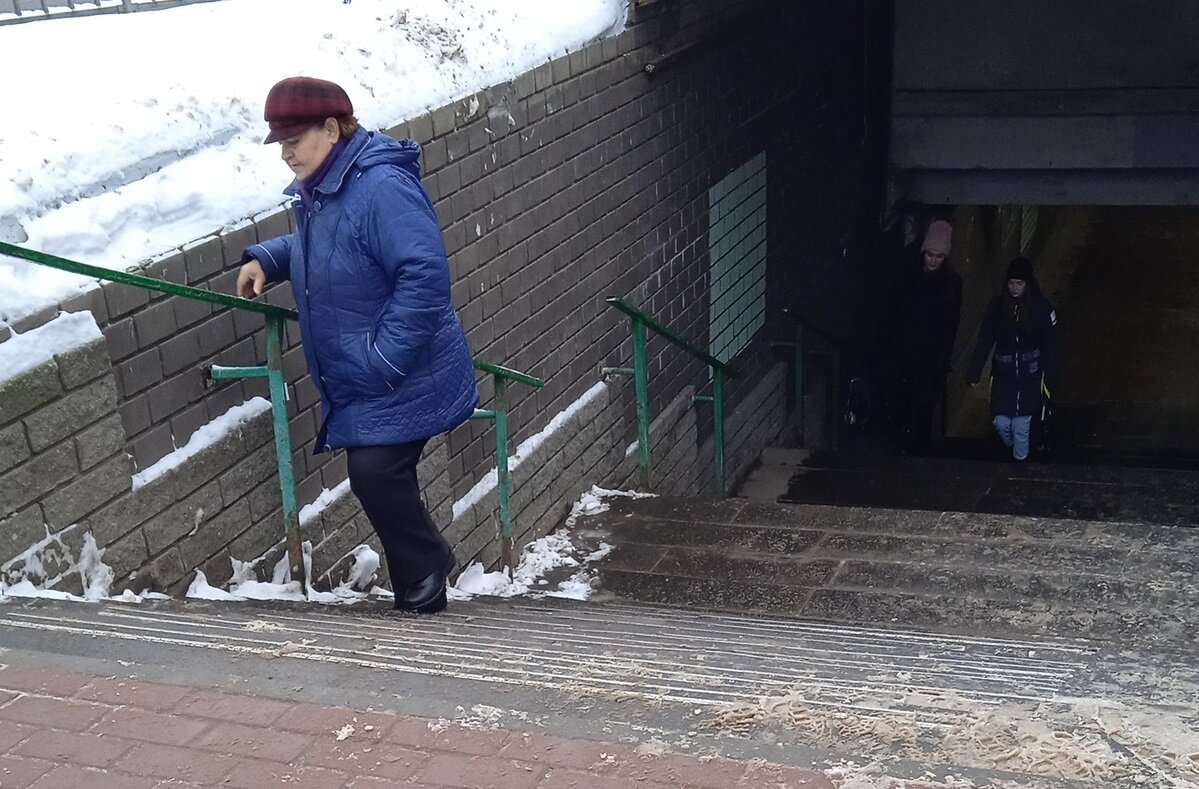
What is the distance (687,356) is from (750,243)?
1461 mm

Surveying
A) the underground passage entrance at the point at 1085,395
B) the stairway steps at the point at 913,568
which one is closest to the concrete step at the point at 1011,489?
the underground passage entrance at the point at 1085,395

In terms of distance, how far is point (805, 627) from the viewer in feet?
15.4

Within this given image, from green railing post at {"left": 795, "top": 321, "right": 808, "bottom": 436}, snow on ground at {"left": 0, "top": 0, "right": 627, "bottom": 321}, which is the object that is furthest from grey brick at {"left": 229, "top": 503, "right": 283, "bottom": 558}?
green railing post at {"left": 795, "top": 321, "right": 808, "bottom": 436}

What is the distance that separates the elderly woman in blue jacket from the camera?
11.7 feet

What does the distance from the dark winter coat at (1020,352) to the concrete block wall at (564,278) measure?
5.19 feet

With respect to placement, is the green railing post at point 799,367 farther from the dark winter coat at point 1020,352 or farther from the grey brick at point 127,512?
the grey brick at point 127,512

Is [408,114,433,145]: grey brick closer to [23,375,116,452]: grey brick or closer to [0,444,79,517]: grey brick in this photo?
[23,375,116,452]: grey brick

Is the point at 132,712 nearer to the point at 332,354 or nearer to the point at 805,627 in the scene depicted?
the point at 332,354

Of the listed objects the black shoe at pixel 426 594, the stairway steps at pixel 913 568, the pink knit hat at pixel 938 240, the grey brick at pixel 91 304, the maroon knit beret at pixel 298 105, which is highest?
the maroon knit beret at pixel 298 105

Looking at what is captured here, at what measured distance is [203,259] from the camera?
3936 mm

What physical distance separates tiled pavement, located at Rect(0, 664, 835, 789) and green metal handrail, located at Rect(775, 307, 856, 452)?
23.9 ft

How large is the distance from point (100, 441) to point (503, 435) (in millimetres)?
1917

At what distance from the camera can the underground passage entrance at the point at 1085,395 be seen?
314 inches

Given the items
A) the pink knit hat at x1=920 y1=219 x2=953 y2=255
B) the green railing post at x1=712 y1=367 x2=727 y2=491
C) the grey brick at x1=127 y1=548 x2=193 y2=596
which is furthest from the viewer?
the pink knit hat at x1=920 y1=219 x2=953 y2=255
